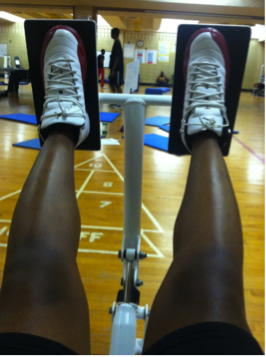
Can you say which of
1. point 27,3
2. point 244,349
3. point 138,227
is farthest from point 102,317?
point 27,3

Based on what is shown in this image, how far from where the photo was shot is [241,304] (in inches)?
18.5

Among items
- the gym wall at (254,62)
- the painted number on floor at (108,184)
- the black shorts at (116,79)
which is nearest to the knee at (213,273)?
the painted number on floor at (108,184)

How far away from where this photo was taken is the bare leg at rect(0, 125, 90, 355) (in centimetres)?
45

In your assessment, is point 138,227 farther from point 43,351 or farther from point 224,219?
point 43,351

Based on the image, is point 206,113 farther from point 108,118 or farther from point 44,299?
point 108,118

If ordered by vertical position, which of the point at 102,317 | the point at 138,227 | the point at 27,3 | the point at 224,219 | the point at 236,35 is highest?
the point at 27,3

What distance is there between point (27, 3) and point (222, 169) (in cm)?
526

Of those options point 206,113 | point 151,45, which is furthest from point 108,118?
point 151,45

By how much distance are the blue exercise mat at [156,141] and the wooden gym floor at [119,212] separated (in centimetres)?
9

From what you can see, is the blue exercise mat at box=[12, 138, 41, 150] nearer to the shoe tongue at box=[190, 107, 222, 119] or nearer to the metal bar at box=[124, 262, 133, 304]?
the metal bar at box=[124, 262, 133, 304]

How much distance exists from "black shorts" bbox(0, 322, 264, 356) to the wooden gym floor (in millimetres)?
540

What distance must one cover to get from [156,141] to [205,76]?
91.9 inches

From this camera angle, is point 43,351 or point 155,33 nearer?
point 43,351

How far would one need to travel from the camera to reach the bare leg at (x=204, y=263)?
45 cm
